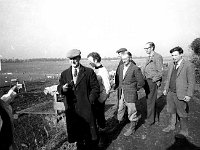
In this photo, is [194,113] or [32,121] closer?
[194,113]

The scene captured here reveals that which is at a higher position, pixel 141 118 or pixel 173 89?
pixel 173 89

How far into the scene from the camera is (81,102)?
367 cm

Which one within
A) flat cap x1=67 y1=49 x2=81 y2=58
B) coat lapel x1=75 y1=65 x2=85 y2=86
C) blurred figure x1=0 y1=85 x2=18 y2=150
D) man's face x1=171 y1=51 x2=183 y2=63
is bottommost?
blurred figure x1=0 y1=85 x2=18 y2=150

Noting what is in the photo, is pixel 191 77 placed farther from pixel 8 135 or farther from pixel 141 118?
pixel 8 135

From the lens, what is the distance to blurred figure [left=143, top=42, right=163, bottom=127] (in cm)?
529

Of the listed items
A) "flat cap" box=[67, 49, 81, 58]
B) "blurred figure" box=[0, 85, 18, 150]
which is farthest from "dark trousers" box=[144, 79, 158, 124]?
"blurred figure" box=[0, 85, 18, 150]

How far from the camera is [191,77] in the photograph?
14.6ft

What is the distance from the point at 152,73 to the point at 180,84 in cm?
102

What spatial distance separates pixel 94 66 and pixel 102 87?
0.66m

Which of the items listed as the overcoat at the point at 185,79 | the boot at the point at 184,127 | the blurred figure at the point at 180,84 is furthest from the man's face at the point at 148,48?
the boot at the point at 184,127

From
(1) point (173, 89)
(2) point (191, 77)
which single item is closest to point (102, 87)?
(1) point (173, 89)

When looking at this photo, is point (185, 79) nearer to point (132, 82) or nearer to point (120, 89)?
point (132, 82)

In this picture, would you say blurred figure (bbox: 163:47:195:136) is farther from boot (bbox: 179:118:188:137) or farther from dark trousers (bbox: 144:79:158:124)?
dark trousers (bbox: 144:79:158:124)

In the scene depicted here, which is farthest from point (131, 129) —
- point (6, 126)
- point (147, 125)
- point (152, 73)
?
point (6, 126)
